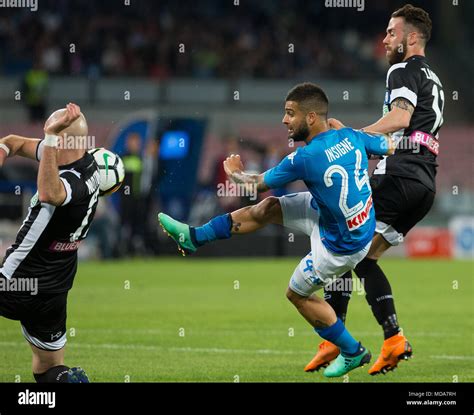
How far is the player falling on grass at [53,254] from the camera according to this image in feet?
24.5

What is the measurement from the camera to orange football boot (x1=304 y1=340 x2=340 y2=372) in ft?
29.9

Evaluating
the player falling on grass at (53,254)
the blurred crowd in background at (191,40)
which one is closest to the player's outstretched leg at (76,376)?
the player falling on grass at (53,254)

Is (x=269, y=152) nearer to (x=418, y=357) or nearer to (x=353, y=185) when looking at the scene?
(x=418, y=357)

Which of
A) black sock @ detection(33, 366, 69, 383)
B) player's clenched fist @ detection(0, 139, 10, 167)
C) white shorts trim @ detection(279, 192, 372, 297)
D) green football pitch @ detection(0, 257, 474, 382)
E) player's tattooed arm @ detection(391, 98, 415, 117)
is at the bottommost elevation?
green football pitch @ detection(0, 257, 474, 382)

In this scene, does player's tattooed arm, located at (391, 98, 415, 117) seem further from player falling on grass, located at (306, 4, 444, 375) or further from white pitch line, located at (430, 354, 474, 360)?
white pitch line, located at (430, 354, 474, 360)

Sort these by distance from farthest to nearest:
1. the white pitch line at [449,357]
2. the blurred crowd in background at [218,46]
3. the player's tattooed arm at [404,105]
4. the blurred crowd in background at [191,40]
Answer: the blurred crowd in background at [191,40] < the blurred crowd in background at [218,46] < the white pitch line at [449,357] < the player's tattooed arm at [404,105]

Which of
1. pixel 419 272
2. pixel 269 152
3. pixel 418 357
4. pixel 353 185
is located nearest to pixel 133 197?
pixel 269 152

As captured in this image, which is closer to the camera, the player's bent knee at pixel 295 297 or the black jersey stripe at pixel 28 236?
the black jersey stripe at pixel 28 236

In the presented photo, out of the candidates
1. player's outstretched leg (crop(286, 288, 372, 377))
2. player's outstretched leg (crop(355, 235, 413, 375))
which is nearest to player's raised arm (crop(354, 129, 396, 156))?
player's outstretched leg (crop(355, 235, 413, 375))

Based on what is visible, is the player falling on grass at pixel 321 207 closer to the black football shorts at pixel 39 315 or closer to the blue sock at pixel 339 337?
the blue sock at pixel 339 337

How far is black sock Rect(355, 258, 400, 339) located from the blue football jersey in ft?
2.12

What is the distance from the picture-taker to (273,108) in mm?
32531

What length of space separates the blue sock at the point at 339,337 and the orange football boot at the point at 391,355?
0.22 metres

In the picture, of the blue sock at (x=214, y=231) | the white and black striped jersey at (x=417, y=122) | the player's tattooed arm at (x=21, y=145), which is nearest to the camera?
the player's tattooed arm at (x=21, y=145)
